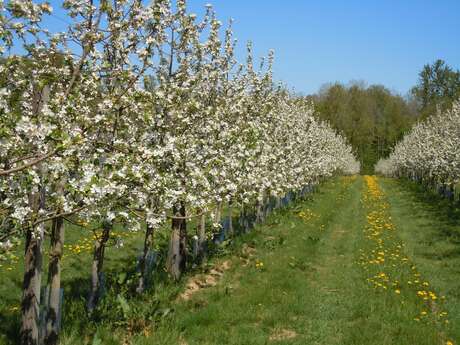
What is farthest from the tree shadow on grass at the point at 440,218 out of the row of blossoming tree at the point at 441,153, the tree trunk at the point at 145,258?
the tree trunk at the point at 145,258

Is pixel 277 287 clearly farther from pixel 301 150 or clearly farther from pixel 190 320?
pixel 301 150

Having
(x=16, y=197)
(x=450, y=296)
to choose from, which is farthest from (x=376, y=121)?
(x=16, y=197)

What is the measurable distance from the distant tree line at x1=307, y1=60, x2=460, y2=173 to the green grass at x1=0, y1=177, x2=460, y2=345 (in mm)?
88958

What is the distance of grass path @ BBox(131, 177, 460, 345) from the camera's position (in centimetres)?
964

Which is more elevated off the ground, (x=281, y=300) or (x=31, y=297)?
(x=31, y=297)

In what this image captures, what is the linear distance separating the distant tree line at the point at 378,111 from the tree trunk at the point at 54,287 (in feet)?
324

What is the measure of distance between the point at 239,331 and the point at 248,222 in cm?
1160

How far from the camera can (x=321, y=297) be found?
12117 millimetres

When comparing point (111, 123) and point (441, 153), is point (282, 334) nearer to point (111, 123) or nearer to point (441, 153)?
point (111, 123)

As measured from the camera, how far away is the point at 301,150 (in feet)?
101

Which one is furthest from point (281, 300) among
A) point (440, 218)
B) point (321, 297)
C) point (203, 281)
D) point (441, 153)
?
point (441, 153)

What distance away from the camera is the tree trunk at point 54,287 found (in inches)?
321

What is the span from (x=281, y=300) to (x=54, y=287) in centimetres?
576

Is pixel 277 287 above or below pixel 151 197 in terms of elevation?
below
